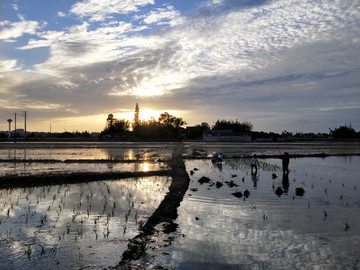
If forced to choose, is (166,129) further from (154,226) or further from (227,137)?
(154,226)

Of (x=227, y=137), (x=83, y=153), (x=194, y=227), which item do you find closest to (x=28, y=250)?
(x=194, y=227)

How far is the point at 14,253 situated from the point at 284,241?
5.29 metres

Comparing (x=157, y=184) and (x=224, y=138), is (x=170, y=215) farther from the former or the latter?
(x=224, y=138)

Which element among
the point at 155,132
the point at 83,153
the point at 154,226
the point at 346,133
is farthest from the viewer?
the point at 346,133

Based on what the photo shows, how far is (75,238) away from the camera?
630cm

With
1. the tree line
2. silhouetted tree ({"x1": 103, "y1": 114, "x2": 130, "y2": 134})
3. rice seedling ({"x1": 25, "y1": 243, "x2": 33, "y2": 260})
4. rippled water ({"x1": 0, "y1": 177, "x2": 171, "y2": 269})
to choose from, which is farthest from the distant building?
rice seedling ({"x1": 25, "y1": 243, "x2": 33, "y2": 260})

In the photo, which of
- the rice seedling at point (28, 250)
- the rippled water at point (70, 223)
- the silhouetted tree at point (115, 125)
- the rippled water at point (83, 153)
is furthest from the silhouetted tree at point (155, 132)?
the rice seedling at point (28, 250)

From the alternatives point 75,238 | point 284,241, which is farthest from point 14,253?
point 284,241

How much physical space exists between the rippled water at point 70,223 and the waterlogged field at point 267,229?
1.17 m

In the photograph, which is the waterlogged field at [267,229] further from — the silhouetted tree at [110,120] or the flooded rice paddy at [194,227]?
the silhouetted tree at [110,120]

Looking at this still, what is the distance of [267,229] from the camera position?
713cm

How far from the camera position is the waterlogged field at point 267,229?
541 centimetres

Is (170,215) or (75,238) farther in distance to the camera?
(170,215)

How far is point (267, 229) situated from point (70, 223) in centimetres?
473
